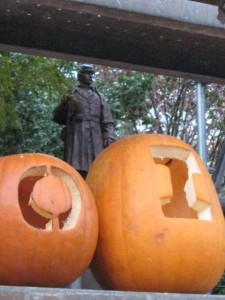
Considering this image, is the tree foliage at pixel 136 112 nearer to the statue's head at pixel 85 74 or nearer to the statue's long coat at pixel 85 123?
the statue's head at pixel 85 74

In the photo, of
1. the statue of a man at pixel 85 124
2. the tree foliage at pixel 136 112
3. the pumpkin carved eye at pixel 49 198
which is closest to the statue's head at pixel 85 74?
the statue of a man at pixel 85 124

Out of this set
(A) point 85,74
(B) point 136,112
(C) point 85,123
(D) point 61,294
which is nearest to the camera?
(D) point 61,294

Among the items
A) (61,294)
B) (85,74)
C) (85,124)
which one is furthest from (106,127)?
(61,294)

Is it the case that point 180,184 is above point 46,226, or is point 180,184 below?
above

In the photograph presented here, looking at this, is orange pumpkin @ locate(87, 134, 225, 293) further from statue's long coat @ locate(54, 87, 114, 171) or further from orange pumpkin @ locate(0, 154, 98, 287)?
statue's long coat @ locate(54, 87, 114, 171)

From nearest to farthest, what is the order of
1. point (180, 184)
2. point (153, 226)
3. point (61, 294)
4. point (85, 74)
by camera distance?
point (61, 294), point (153, 226), point (180, 184), point (85, 74)

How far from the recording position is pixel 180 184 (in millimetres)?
3508

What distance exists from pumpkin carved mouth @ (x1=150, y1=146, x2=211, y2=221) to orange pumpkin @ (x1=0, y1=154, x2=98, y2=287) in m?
0.32

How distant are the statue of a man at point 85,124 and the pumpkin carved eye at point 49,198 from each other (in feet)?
13.7

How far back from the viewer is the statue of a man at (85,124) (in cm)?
753

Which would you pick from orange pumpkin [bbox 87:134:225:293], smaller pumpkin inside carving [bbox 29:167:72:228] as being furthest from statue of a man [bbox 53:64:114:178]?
smaller pumpkin inside carving [bbox 29:167:72:228]

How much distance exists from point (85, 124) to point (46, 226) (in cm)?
467

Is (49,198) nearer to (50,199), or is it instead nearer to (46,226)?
(50,199)

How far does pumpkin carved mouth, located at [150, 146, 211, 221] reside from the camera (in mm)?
3211
